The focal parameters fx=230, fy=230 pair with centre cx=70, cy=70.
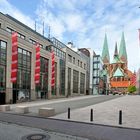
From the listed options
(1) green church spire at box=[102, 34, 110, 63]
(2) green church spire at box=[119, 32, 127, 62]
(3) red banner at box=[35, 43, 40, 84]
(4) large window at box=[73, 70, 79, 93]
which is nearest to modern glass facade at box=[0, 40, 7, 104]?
(3) red banner at box=[35, 43, 40, 84]

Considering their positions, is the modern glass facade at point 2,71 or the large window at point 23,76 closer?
the modern glass facade at point 2,71

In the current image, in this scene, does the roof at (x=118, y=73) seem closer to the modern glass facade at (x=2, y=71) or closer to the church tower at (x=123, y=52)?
the church tower at (x=123, y=52)

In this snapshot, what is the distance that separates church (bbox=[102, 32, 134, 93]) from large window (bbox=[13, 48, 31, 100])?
348ft

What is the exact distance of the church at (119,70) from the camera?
6073 inches

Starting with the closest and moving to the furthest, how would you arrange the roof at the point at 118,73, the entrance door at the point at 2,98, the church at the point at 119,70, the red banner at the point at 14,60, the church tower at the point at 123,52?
the entrance door at the point at 2,98 < the red banner at the point at 14,60 < the church at the point at 119,70 < the roof at the point at 118,73 < the church tower at the point at 123,52

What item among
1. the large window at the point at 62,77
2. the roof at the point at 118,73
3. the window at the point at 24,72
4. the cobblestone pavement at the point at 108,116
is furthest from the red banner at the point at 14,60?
the roof at the point at 118,73

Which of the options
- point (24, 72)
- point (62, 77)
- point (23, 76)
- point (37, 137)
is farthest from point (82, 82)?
point (37, 137)

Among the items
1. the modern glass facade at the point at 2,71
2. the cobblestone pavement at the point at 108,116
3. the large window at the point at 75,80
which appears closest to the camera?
the cobblestone pavement at the point at 108,116

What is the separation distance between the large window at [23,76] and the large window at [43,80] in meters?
4.25

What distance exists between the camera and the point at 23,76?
39.8 meters

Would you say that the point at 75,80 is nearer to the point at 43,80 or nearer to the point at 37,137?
the point at 43,80

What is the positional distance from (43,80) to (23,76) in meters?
8.49

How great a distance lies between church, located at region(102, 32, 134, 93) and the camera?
15425 centimetres

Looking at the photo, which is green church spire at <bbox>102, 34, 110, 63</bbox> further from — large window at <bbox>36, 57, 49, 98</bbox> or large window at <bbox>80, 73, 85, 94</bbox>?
large window at <bbox>36, 57, 49, 98</bbox>
